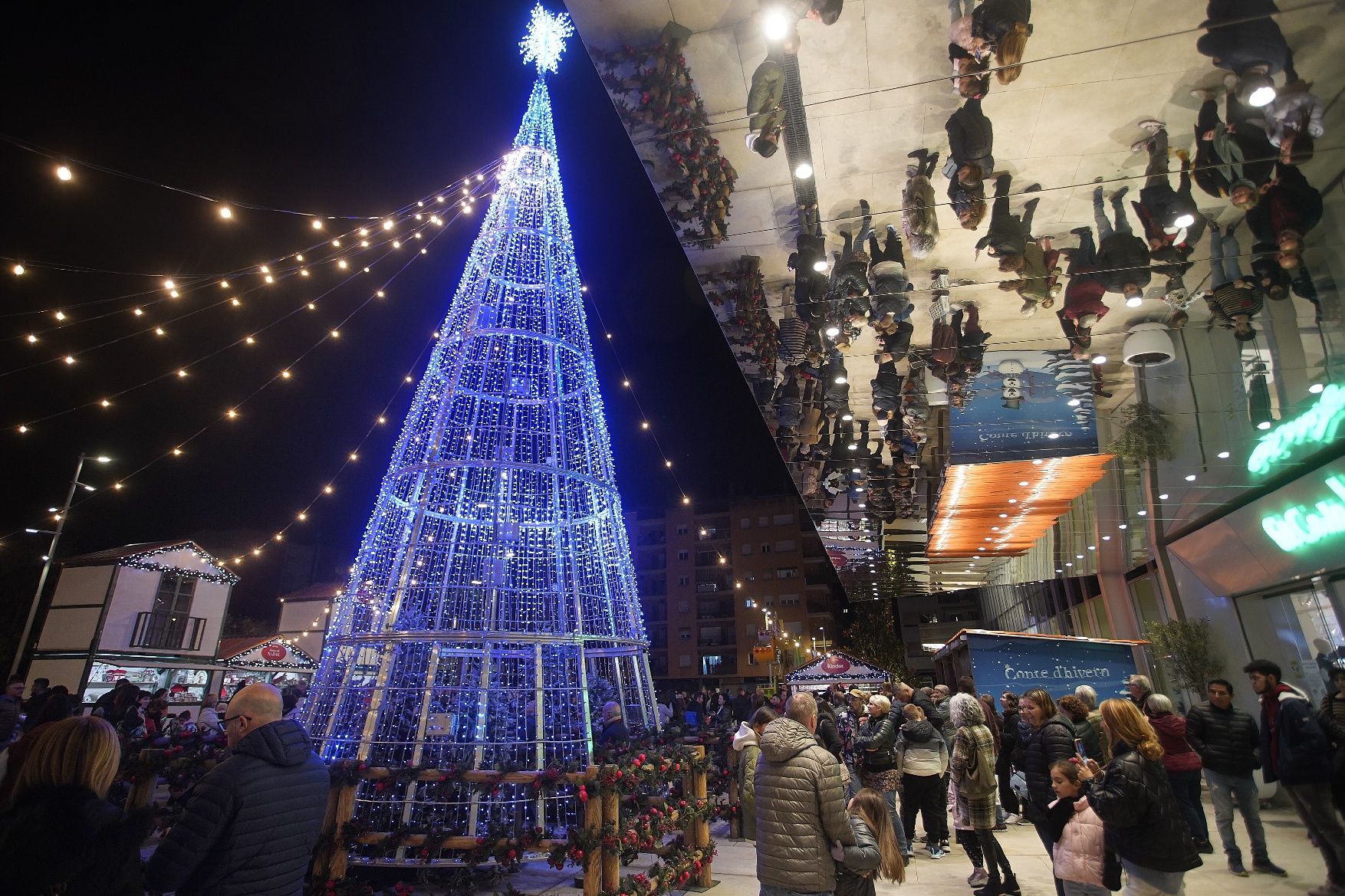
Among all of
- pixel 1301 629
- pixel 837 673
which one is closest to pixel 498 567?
pixel 1301 629

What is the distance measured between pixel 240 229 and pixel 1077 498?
12.8 meters

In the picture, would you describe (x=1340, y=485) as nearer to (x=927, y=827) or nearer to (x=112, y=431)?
(x=927, y=827)

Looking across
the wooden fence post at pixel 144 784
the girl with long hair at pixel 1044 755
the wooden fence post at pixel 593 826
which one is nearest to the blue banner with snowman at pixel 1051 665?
the girl with long hair at pixel 1044 755

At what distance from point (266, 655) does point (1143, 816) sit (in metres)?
24.6

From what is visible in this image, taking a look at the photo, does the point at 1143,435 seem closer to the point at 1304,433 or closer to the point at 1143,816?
the point at 1304,433

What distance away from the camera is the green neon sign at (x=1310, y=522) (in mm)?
5527

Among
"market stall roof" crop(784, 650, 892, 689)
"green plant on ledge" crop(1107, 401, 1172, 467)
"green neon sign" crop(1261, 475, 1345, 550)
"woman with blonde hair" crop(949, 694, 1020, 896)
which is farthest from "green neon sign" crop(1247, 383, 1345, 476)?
"market stall roof" crop(784, 650, 892, 689)

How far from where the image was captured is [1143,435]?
7816mm

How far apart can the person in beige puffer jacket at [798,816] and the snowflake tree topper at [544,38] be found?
7785 mm

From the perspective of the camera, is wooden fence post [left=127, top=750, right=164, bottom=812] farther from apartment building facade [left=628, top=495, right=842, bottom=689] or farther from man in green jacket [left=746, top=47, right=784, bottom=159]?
apartment building facade [left=628, top=495, right=842, bottom=689]

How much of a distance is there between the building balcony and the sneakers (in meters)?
23.4

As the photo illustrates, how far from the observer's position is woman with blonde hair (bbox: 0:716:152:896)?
2.06 metres

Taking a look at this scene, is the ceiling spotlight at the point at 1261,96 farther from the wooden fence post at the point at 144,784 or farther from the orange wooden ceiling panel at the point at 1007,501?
the wooden fence post at the point at 144,784

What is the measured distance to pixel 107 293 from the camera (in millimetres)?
8305
